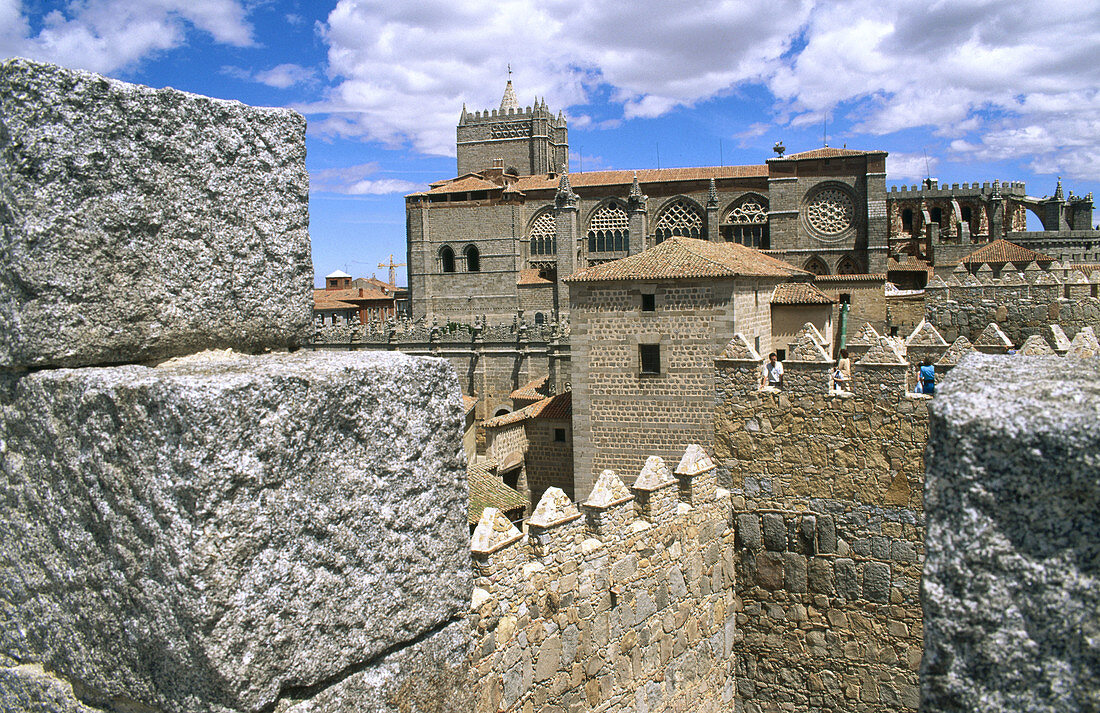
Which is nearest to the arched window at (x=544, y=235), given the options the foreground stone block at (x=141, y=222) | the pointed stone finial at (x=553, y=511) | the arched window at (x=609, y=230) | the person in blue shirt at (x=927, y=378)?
the arched window at (x=609, y=230)

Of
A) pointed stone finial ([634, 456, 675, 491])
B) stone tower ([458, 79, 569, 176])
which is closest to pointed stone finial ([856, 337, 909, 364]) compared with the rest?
pointed stone finial ([634, 456, 675, 491])

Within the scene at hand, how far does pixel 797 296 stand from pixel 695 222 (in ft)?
79.7

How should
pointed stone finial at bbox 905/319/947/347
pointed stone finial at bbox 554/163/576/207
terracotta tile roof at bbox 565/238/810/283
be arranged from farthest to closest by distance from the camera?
pointed stone finial at bbox 554/163/576/207 < terracotta tile roof at bbox 565/238/810/283 < pointed stone finial at bbox 905/319/947/347

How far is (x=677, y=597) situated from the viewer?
19.5 ft

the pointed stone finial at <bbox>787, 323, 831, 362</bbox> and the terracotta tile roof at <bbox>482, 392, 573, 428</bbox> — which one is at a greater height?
the pointed stone finial at <bbox>787, 323, 831, 362</bbox>

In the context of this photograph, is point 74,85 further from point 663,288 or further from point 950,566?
point 663,288

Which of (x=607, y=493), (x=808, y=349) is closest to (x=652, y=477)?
(x=607, y=493)

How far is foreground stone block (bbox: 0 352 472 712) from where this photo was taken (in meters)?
1.41

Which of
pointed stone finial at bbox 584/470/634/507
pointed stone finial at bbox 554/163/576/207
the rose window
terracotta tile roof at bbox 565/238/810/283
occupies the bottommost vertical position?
pointed stone finial at bbox 584/470/634/507

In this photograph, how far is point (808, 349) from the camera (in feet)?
23.5

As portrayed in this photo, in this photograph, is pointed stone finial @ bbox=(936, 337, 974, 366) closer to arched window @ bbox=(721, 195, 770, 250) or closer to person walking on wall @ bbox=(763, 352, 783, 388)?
person walking on wall @ bbox=(763, 352, 783, 388)

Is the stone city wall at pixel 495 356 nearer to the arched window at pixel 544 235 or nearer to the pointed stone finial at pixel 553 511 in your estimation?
the arched window at pixel 544 235

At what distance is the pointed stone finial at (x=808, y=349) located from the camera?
7.07 meters

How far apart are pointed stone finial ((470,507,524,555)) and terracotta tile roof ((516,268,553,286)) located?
116 feet
